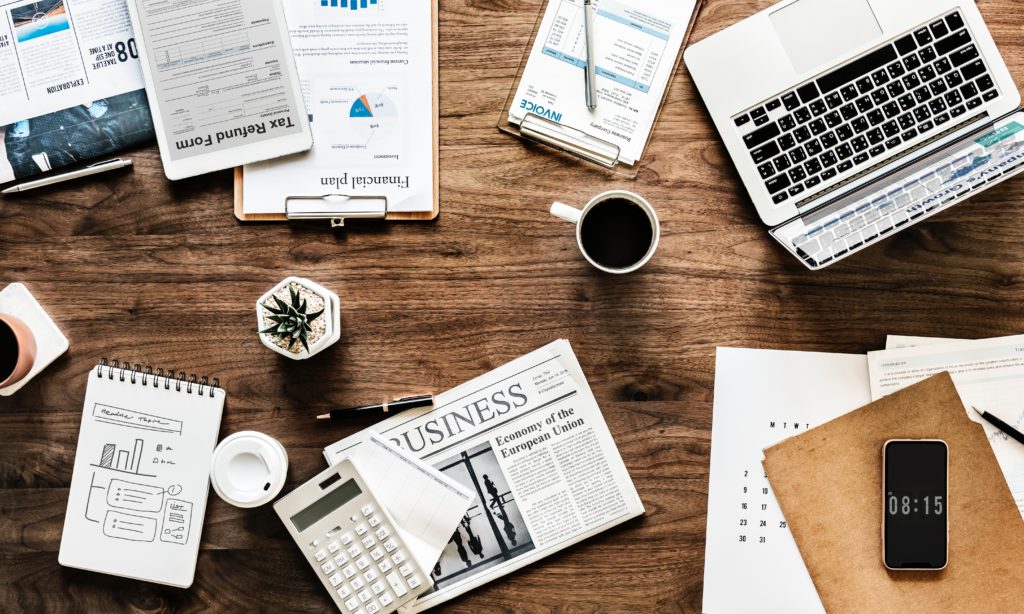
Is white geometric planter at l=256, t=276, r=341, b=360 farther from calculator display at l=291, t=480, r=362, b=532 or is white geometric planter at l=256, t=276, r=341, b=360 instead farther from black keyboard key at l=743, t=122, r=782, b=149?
black keyboard key at l=743, t=122, r=782, b=149

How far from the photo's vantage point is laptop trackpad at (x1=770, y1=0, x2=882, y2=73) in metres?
0.93

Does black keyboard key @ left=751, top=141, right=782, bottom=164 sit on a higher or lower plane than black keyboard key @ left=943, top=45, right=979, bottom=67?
lower

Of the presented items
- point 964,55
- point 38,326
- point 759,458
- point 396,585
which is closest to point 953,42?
point 964,55

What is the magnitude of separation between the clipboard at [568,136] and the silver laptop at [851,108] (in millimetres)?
101

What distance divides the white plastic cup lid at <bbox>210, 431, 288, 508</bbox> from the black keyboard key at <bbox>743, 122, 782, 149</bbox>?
2.37 ft

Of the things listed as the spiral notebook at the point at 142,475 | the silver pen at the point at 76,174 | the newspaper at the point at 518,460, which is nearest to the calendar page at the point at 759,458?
the newspaper at the point at 518,460

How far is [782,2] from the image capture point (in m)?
0.96

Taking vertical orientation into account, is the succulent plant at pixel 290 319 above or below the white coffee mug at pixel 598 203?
below

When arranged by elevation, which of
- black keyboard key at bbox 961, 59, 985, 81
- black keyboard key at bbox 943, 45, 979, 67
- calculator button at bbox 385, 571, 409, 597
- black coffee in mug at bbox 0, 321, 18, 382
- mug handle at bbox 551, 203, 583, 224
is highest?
black keyboard key at bbox 943, 45, 979, 67

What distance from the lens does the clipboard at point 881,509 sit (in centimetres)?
97

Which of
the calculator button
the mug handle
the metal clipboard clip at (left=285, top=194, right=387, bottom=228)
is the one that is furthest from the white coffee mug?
the calculator button

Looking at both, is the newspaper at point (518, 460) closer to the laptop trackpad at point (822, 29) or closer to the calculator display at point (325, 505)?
the calculator display at point (325, 505)

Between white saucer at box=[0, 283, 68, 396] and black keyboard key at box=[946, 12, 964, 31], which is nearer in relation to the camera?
black keyboard key at box=[946, 12, 964, 31]

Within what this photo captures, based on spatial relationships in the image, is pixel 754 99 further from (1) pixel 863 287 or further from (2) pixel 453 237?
(2) pixel 453 237
